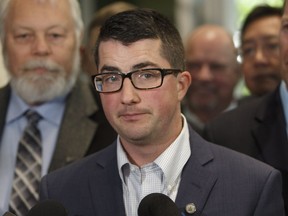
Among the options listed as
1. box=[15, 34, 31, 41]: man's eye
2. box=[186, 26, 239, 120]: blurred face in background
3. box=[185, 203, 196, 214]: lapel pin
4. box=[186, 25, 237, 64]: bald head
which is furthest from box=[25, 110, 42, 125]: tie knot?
box=[186, 25, 237, 64]: bald head

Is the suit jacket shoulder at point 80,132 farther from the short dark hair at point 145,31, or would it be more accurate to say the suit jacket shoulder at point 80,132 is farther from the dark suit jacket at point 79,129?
the short dark hair at point 145,31

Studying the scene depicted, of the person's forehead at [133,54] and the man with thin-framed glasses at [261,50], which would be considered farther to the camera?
the man with thin-framed glasses at [261,50]

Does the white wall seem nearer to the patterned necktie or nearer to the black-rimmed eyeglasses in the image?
the patterned necktie

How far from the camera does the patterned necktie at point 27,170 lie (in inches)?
91.4

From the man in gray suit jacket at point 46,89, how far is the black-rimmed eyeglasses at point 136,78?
60 centimetres

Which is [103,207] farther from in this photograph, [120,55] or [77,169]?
[120,55]

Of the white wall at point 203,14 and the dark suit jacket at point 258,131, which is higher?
the dark suit jacket at point 258,131

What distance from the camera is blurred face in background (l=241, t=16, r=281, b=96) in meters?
2.88

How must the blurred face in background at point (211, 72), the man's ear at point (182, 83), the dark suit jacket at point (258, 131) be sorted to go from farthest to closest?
the blurred face in background at point (211, 72) → the dark suit jacket at point (258, 131) → the man's ear at point (182, 83)

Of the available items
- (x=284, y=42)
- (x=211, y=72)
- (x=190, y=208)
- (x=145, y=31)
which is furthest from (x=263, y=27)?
(x=190, y=208)

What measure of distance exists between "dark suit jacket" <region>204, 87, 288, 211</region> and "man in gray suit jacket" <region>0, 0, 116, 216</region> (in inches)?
13.9

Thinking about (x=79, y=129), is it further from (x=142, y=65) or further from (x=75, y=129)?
(x=142, y=65)

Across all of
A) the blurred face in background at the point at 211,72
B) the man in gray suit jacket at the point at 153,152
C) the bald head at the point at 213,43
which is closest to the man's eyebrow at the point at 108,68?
the man in gray suit jacket at the point at 153,152

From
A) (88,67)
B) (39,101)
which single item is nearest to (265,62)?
(88,67)
